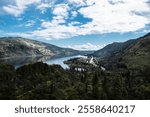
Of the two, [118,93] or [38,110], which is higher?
[38,110]

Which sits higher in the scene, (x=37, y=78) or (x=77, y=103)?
(x=77, y=103)

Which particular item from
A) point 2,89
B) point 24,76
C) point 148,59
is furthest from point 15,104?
point 148,59

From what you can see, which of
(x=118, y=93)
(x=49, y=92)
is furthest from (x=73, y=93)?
(x=118, y=93)

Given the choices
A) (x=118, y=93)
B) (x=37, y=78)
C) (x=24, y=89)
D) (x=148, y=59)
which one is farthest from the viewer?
(x=148, y=59)

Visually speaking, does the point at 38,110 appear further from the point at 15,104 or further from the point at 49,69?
the point at 49,69

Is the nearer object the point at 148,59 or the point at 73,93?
the point at 73,93

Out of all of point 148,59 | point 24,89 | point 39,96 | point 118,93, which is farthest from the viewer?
point 148,59

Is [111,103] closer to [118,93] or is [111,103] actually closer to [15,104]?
[15,104]

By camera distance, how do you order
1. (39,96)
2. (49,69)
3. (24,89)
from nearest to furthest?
(39,96) < (24,89) < (49,69)

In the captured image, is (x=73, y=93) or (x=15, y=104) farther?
(x=73, y=93)

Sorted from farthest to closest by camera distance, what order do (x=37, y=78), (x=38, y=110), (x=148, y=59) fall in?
(x=148, y=59) < (x=37, y=78) < (x=38, y=110)
